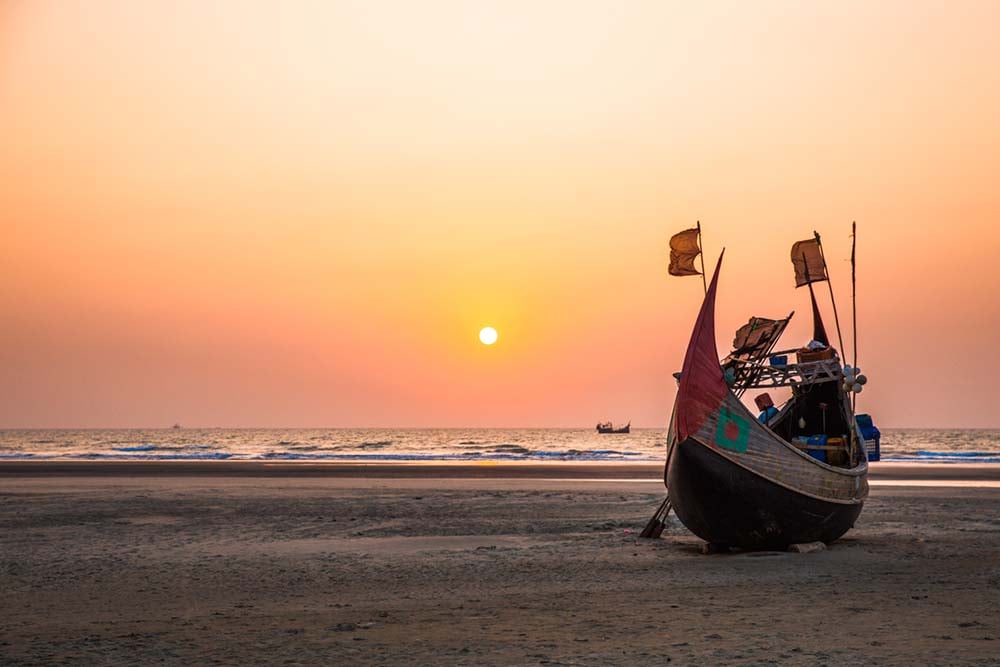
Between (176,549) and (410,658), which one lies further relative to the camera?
(176,549)

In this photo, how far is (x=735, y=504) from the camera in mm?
14898

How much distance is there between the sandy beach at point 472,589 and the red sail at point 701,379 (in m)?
2.10

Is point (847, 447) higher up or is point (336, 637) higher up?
point (847, 447)

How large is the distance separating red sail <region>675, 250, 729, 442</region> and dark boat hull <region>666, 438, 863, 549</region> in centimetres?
35

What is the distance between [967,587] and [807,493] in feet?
13.0

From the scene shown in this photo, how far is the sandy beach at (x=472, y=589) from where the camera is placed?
27.2 feet

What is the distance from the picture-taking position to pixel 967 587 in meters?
11.5

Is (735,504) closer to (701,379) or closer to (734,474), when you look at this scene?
(734,474)

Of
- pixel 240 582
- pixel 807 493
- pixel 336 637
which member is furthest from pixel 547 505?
pixel 336 637

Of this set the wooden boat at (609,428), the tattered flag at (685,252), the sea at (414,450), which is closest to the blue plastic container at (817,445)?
the tattered flag at (685,252)

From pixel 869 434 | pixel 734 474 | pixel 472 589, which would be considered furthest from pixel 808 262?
pixel 472 589

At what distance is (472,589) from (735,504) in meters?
4.99

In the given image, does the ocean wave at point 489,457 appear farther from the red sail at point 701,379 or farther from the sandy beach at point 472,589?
the red sail at point 701,379

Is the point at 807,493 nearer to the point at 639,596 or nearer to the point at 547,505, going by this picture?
the point at 639,596
